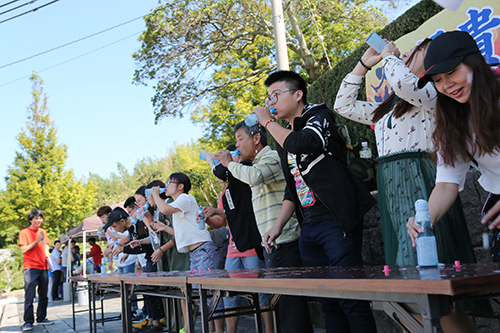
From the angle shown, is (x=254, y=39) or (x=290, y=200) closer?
(x=290, y=200)

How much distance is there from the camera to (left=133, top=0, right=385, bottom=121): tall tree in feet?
45.7

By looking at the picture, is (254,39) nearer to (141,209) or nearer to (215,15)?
(215,15)

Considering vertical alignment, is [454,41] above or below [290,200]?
above

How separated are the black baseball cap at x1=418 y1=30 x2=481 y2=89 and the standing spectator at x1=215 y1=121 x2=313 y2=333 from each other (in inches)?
61.3

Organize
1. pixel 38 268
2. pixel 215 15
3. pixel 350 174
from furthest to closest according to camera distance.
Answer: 1. pixel 215 15
2. pixel 38 268
3. pixel 350 174

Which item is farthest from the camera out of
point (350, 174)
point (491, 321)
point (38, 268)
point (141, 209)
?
point (38, 268)

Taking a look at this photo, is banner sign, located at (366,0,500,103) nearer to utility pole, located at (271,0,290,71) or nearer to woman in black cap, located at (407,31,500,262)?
woman in black cap, located at (407,31,500,262)

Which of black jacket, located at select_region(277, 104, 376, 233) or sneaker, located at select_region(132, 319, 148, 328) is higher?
black jacket, located at select_region(277, 104, 376, 233)

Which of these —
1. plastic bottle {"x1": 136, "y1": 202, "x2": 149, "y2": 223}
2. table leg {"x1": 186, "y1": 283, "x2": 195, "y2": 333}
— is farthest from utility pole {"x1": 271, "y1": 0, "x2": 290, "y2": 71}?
table leg {"x1": 186, "y1": 283, "x2": 195, "y2": 333}

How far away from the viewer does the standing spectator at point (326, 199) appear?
2232 mm

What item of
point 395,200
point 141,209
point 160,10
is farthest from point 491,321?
point 160,10

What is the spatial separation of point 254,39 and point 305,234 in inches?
548

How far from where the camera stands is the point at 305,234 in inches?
98.0

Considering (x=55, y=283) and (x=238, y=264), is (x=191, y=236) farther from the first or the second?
(x=55, y=283)
